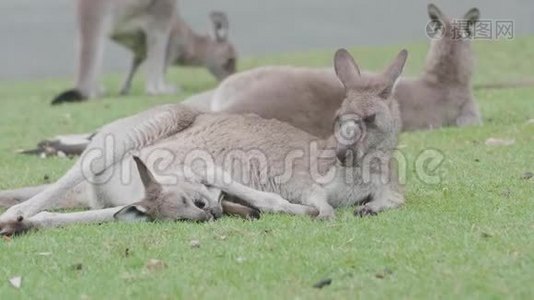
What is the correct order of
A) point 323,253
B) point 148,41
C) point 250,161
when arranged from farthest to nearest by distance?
point 148,41
point 250,161
point 323,253

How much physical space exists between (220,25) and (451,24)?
5117mm

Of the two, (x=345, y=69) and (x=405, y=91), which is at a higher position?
(x=345, y=69)

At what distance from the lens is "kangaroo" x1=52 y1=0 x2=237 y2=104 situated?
12594mm

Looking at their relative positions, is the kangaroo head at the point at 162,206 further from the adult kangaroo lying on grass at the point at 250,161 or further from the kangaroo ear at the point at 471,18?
the kangaroo ear at the point at 471,18

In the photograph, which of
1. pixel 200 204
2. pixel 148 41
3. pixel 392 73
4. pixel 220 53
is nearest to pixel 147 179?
pixel 200 204

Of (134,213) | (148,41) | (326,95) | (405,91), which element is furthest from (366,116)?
(148,41)

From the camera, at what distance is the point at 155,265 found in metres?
4.46

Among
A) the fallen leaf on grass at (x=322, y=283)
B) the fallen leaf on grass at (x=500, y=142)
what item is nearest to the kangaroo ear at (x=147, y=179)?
the fallen leaf on grass at (x=322, y=283)

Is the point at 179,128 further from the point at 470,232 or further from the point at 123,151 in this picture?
the point at 470,232

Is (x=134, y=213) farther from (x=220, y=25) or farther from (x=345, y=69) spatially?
(x=220, y=25)

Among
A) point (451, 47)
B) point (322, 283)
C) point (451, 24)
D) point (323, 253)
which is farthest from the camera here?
point (451, 24)

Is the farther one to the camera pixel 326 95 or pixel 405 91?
pixel 405 91

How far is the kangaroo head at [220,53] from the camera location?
13633 mm

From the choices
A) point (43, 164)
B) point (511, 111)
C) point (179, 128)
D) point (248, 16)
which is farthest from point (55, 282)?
point (248, 16)
